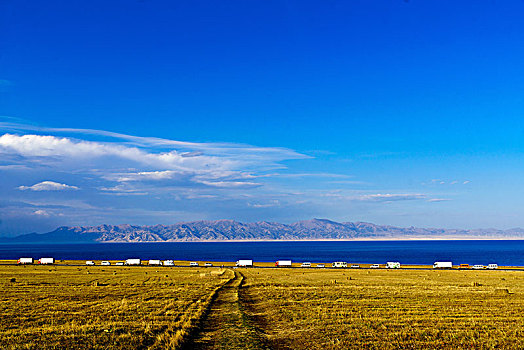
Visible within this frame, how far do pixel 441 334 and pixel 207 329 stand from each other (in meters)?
11.8

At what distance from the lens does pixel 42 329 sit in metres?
22.4

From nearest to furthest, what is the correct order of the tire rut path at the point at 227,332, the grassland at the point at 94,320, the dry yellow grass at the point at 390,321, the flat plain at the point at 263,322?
the grassland at the point at 94,320
the tire rut path at the point at 227,332
the flat plain at the point at 263,322
the dry yellow grass at the point at 390,321

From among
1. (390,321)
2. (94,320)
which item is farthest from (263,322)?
(94,320)

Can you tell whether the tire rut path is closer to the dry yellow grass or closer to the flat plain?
the flat plain

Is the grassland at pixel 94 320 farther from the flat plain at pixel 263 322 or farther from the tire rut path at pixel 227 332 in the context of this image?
the tire rut path at pixel 227 332

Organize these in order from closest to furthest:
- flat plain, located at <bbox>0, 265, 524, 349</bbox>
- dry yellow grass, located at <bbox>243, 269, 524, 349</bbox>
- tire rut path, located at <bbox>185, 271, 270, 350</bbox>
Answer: tire rut path, located at <bbox>185, 271, 270, 350</bbox> < flat plain, located at <bbox>0, 265, 524, 349</bbox> < dry yellow grass, located at <bbox>243, 269, 524, 349</bbox>

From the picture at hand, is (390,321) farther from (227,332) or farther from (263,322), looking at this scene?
(227,332)

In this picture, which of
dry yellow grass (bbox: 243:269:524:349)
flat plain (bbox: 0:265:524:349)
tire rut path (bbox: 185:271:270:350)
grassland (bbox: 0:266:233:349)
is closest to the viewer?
grassland (bbox: 0:266:233:349)

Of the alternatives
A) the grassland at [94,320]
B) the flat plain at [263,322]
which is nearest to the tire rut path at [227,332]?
the flat plain at [263,322]

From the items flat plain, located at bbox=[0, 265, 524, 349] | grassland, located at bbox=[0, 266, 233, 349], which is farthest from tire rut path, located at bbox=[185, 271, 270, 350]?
grassland, located at bbox=[0, 266, 233, 349]

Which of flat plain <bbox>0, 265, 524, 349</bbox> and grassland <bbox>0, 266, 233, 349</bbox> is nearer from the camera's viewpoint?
grassland <bbox>0, 266, 233, 349</bbox>

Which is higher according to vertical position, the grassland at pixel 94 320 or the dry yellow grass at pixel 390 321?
the grassland at pixel 94 320

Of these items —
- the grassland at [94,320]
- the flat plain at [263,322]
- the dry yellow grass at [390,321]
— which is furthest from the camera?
the dry yellow grass at [390,321]

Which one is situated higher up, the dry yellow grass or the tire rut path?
the tire rut path
